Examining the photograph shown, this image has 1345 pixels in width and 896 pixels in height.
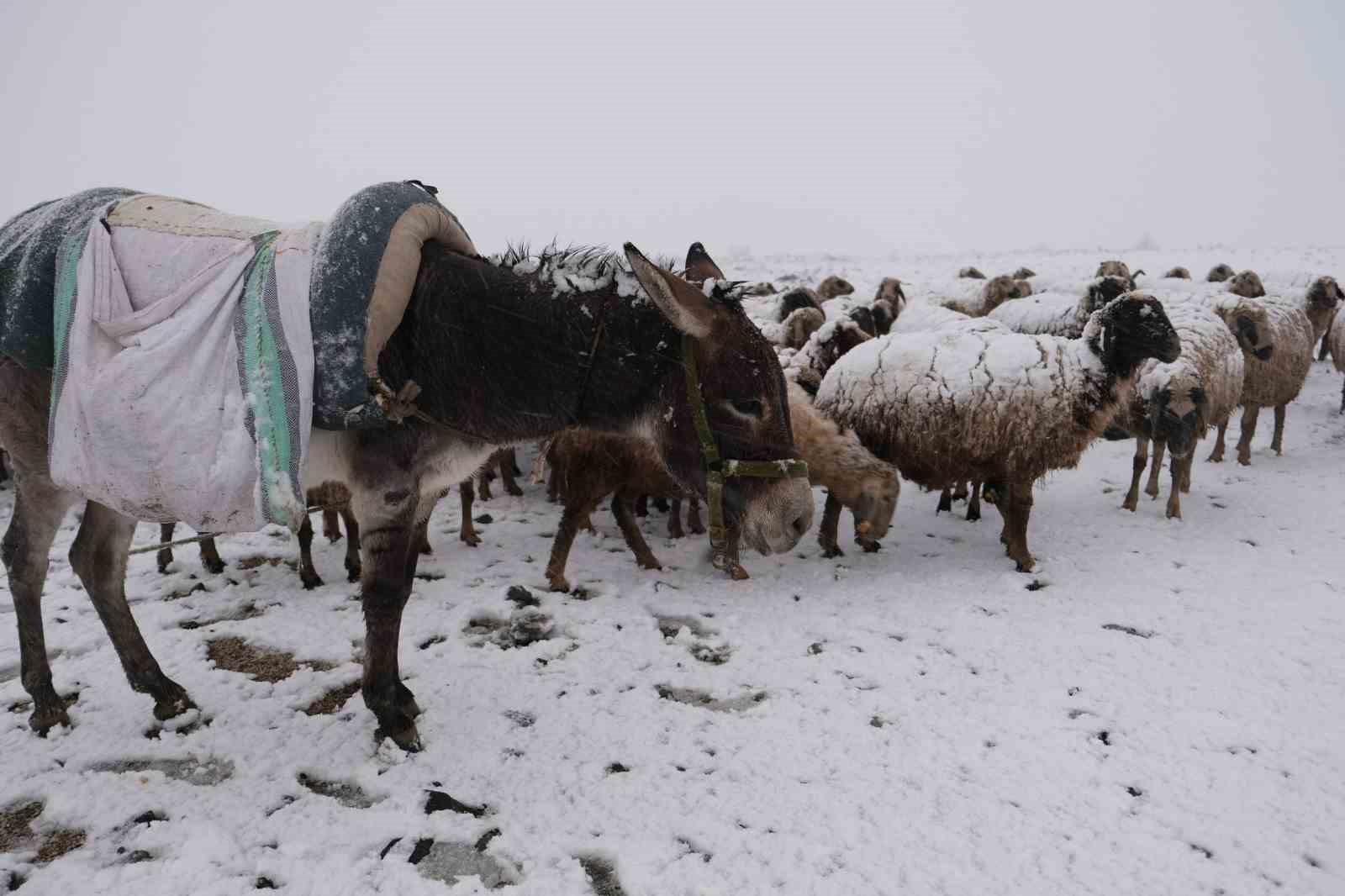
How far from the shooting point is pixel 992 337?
6.50 m

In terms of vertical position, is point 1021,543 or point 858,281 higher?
point 858,281

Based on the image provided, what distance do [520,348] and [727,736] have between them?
212 cm

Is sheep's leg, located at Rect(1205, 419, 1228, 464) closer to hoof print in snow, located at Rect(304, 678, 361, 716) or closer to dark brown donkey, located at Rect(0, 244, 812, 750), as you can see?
dark brown donkey, located at Rect(0, 244, 812, 750)

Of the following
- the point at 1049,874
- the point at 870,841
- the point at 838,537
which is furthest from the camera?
the point at 838,537

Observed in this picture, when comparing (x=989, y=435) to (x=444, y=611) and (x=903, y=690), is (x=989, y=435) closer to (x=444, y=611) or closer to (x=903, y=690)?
(x=903, y=690)

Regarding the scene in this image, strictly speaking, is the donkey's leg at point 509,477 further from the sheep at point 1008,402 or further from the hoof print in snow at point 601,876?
the hoof print in snow at point 601,876

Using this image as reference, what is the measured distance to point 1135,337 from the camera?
6.02 meters

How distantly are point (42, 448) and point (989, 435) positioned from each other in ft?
20.1

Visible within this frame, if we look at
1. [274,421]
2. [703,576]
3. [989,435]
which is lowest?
[703,576]

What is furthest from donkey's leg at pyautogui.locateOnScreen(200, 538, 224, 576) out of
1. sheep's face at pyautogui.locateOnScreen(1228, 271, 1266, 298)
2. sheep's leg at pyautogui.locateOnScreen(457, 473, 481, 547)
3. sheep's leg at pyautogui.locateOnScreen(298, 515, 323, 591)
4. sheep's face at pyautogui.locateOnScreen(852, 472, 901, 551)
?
sheep's face at pyautogui.locateOnScreen(1228, 271, 1266, 298)

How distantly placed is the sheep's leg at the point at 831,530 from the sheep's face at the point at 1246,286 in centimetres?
1149

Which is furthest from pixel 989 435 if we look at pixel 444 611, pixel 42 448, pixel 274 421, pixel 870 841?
pixel 42 448

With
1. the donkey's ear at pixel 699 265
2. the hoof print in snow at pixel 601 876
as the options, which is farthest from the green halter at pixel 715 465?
the hoof print in snow at pixel 601 876

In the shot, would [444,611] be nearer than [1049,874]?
No
